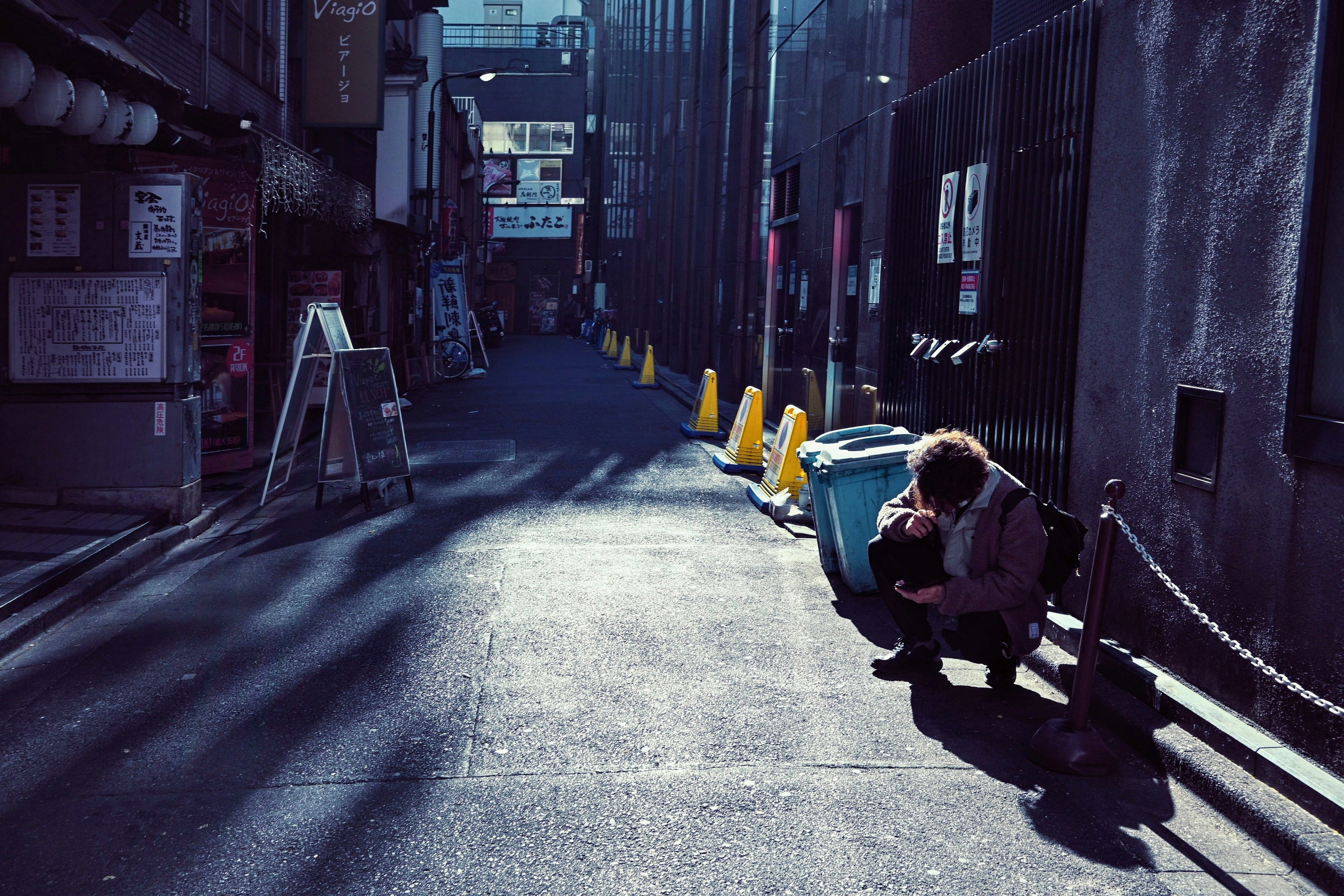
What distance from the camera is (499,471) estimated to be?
1326 centimetres

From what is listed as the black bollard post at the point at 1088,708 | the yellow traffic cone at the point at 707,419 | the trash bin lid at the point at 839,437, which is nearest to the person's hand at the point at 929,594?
the black bollard post at the point at 1088,708

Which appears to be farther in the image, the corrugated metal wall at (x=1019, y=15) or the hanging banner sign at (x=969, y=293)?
the corrugated metal wall at (x=1019, y=15)

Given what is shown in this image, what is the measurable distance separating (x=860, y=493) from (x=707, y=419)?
9363 mm

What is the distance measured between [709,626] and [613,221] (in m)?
52.9

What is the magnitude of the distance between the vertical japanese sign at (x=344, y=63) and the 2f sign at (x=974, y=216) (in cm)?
1090

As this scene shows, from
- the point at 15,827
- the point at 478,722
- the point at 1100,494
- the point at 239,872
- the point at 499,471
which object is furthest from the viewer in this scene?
the point at 499,471

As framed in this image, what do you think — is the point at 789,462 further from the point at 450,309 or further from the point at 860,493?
the point at 450,309

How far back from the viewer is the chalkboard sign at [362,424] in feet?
35.5

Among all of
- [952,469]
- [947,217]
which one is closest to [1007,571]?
[952,469]

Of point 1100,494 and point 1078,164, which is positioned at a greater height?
point 1078,164

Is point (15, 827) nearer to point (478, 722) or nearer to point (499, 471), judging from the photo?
point (478, 722)

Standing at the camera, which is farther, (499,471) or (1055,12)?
(499,471)

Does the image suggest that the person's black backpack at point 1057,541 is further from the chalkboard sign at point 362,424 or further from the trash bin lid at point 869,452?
the chalkboard sign at point 362,424

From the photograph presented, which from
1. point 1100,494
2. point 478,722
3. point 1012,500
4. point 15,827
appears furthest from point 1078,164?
point 15,827
